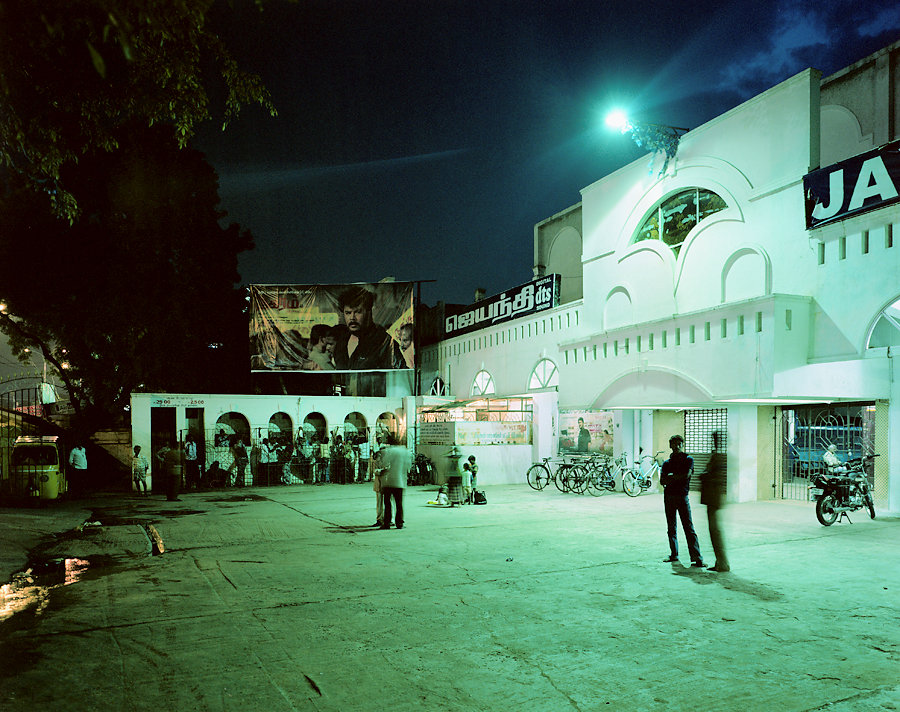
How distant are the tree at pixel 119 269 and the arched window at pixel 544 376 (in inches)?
510

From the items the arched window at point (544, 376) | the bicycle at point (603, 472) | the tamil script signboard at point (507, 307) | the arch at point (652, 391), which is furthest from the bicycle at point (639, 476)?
the tamil script signboard at point (507, 307)

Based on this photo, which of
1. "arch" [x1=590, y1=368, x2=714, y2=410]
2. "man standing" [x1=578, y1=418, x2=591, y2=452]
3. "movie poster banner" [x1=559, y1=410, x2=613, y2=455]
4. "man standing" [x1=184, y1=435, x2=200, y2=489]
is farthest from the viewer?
"man standing" [x1=184, y1=435, x2=200, y2=489]

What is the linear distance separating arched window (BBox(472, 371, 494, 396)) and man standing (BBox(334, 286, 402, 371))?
143 inches

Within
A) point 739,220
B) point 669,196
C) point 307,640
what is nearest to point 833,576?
point 307,640

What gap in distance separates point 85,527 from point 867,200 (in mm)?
16557

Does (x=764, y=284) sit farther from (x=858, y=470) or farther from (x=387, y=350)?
(x=387, y=350)

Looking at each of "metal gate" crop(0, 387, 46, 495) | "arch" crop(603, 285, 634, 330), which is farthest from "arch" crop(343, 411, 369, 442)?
"metal gate" crop(0, 387, 46, 495)

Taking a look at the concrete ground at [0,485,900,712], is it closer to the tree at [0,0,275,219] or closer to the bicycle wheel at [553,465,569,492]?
the tree at [0,0,275,219]

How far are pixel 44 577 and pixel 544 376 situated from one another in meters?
17.0

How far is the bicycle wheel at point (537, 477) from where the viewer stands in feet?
63.5

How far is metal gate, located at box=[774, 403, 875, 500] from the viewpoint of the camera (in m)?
14.3

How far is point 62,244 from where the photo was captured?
21.7m

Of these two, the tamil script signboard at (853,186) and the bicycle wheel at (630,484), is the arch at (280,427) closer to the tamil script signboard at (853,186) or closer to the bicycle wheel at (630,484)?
the bicycle wheel at (630,484)

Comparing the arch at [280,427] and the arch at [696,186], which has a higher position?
the arch at [696,186]
